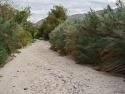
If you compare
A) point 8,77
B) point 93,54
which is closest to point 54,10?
point 93,54

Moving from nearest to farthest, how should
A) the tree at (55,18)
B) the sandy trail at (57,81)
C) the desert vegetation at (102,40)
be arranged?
the sandy trail at (57,81) → the desert vegetation at (102,40) → the tree at (55,18)

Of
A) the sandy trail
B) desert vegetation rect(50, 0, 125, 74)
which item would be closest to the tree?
desert vegetation rect(50, 0, 125, 74)

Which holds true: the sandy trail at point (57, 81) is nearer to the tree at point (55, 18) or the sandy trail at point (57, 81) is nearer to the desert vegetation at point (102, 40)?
the desert vegetation at point (102, 40)

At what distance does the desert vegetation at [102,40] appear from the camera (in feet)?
31.6

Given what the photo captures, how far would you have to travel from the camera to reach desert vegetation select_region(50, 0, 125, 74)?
965 cm

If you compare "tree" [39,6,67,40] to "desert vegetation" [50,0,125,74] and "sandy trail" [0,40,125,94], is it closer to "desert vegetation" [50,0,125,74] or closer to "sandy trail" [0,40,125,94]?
"desert vegetation" [50,0,125,74]

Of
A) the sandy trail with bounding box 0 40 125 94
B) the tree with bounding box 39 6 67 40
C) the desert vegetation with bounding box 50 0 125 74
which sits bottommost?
the sandy trail with bounding box 0 40 125 94

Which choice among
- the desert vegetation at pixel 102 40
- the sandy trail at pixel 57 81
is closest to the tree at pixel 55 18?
the desert vegetation at pixel 102 40

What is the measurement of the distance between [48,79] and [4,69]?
9.24 feet

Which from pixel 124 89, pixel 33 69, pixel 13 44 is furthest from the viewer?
pixel 13 44

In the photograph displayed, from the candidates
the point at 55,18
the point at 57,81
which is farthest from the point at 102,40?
the point at 55,18

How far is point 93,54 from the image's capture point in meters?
11.4

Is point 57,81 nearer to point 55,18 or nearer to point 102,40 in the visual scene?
point 102,40

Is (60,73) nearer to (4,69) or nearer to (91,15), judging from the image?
(4,69)
